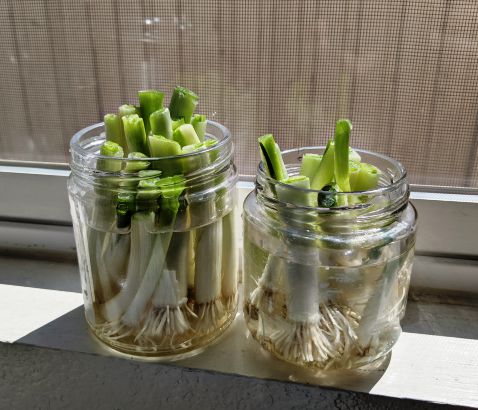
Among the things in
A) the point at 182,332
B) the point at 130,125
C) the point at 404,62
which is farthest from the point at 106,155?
the point at 404,62

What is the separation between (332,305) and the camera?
41 centimetres

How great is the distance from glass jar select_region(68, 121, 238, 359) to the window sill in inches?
1.0

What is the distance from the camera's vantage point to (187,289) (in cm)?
44

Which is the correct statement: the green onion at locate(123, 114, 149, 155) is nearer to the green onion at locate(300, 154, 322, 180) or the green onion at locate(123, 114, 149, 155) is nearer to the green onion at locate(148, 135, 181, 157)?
the green onion at locate(148, 135, 181, 157)

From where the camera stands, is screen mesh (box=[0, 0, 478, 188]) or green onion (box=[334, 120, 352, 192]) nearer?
green onion (box=[334, 120, 352, 192])

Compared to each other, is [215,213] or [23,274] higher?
[215,213]

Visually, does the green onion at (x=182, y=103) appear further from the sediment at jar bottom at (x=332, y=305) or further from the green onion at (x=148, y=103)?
the sediment at jar bottom at (x=332, y=305)

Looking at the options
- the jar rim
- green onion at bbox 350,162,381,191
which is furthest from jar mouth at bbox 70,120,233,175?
green onion at bbox 350,162,381,191

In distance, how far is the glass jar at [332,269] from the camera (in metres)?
0.39

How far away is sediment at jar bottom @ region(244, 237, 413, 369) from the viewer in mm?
399

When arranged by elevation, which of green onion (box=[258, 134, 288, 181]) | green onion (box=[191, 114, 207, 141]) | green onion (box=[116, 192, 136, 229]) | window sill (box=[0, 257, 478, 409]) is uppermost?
green onion (box=[191, 114, 207, 141])

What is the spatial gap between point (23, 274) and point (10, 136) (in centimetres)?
16

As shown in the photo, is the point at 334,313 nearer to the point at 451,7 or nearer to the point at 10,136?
the point at 451,7

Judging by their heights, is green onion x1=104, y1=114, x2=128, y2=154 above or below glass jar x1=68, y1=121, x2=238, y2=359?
above
